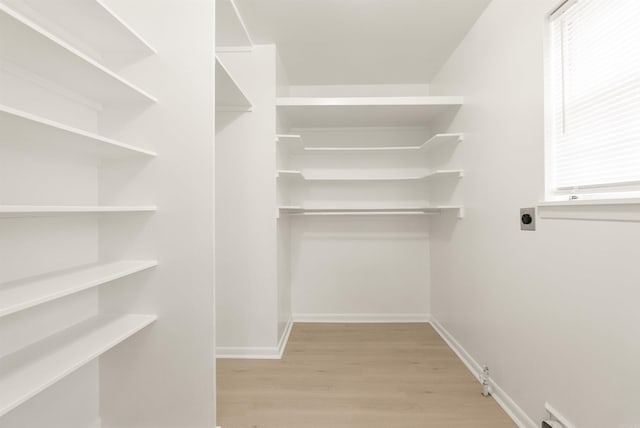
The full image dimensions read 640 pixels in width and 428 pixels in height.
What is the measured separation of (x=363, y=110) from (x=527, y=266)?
5.86 feet

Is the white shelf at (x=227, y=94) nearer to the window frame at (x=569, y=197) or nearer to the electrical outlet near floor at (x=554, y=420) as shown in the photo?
the window frame at (x=569, y=197)

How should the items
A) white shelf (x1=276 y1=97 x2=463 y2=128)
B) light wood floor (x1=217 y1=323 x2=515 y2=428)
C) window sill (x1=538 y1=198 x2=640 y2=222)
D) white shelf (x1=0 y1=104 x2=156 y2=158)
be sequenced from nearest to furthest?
white shelf (x1=0 y1=104 x2=156 y2=158)
window sill (x1=538 y1=198 x2=640 y2=222)
light wood floor (x1=217 y1=323 x2=515 y2=428)
white shelf (x1=276 y1=97 x2=463 y2=128)

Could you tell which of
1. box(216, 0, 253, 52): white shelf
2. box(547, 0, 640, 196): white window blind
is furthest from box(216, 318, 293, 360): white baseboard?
box(216, 0, 253, 52): white shelf

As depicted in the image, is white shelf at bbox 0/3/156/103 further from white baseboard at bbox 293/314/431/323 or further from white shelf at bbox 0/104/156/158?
white baseboard at bbox 293/314/431/323

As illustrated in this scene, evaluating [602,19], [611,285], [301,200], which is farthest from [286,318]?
[602,19]

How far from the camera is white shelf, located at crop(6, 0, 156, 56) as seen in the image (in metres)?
1.14

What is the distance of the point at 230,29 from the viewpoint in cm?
212

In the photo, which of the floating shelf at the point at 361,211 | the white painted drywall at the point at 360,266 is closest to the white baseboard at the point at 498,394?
the white painted drywall at the point at 360,266

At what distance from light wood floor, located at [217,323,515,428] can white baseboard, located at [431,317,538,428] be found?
1.5 inches

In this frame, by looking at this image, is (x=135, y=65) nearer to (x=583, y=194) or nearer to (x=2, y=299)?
(x=2, y=299)

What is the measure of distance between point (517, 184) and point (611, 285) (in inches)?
27.3

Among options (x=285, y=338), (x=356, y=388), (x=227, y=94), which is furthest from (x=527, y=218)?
(x=285, y=338)

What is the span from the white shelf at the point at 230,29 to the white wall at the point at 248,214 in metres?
0.07

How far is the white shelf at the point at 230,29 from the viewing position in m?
1.85
